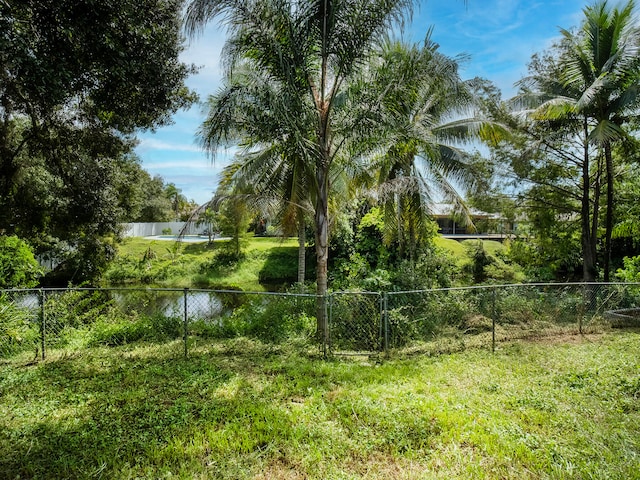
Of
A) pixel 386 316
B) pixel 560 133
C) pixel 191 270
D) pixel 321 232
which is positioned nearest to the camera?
pixel 386 316

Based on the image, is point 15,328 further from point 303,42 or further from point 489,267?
point 489,267

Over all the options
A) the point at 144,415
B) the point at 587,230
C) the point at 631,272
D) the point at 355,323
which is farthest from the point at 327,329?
the point at 587,230

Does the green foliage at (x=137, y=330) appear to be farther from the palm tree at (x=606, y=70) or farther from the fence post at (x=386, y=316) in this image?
the palm tree at (x=606, y=70)

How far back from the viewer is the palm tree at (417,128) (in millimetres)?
6727

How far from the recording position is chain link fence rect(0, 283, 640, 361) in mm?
6070

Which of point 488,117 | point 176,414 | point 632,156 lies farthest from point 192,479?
point 632,156

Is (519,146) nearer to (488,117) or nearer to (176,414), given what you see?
(488,117)

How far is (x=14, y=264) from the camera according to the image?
745cm

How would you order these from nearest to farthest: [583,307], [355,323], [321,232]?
[355,323] < [321,232] < [583,307]

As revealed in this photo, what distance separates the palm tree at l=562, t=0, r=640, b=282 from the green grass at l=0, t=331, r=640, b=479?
21.0ft

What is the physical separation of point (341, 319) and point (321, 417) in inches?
109

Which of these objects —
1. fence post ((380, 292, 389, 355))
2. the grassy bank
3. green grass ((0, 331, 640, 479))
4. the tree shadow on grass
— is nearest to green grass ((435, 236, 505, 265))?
the grassy bank

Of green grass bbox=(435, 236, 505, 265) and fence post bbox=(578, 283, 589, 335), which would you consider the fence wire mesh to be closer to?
fence post bbox=(578, 283, 589, 335)

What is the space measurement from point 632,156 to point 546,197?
248 cm
